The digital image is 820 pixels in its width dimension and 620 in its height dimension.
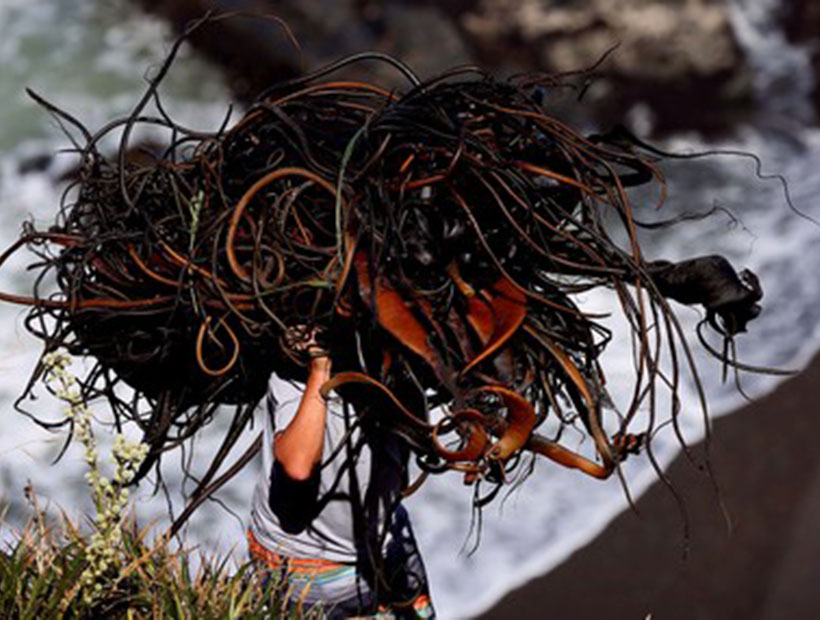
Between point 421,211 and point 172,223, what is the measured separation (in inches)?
24.1

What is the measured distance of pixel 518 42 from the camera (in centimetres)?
1269

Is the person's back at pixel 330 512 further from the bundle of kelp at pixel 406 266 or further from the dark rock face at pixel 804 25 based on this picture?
the dark rock face at pixel 804 25

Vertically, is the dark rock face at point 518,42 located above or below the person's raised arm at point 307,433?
above

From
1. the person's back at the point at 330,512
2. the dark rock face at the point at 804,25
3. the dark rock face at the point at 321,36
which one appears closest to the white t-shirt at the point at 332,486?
the person's back at the point at 330,512

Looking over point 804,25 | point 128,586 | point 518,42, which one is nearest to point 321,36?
point 518,42

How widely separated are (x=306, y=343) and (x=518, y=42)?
982 cm

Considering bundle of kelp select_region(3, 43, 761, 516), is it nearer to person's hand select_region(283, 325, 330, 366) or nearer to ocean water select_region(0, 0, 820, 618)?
person's hand select_region(283, 325, 330, 366)

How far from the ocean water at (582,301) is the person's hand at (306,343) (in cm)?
73

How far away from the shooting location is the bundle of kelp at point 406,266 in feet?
9.94

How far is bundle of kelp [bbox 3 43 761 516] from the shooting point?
303 centimetres

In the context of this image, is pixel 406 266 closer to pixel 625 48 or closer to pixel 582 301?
pixel 582 301

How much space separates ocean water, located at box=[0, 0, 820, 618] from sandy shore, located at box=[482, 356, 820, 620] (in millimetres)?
170

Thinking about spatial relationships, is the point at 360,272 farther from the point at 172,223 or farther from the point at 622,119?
the point at 622,119

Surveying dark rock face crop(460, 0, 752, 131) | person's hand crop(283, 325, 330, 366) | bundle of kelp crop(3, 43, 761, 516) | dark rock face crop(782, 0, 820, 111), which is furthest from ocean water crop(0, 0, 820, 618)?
person's hand crop(283, 325, 330, 366)
